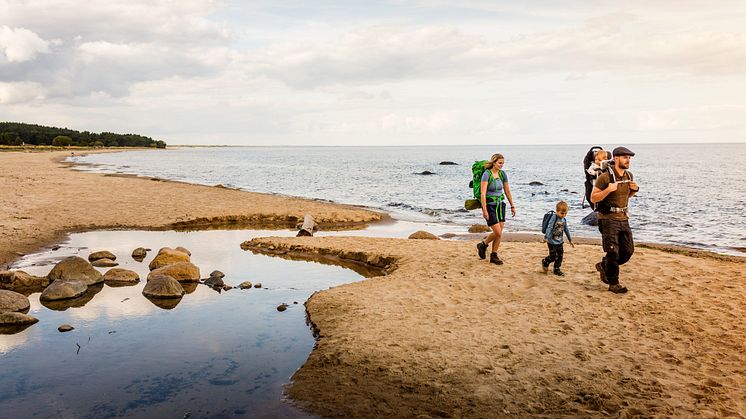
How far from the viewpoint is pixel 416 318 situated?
9258 mm

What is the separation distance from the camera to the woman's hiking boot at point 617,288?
33.3 ft

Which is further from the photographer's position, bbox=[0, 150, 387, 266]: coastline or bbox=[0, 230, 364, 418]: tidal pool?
bbox=[0, 150, 387, 266]: coastline

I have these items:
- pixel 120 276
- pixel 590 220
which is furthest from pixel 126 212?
pixel 590 220

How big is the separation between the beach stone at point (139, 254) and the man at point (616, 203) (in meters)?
13.0

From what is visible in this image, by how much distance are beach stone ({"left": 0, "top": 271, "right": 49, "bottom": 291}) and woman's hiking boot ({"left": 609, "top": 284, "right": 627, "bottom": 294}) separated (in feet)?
43.1

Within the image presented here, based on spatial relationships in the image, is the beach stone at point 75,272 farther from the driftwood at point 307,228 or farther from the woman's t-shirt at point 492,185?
the woman's t-shirt at point 492,185

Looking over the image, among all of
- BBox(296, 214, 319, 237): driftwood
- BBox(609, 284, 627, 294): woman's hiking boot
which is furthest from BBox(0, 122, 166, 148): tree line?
BBox(609, 284, 627, 294): woman's hiking boot

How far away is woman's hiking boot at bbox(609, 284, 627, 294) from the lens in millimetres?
10148

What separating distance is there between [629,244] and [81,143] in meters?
204

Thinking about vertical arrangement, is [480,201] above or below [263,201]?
above

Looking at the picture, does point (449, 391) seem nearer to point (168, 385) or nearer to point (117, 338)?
point (168, 385)

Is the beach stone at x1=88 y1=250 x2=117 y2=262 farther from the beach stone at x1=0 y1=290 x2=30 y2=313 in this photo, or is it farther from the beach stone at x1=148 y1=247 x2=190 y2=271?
the beach stone at x1=0 y1=290 x2=30 y2=313

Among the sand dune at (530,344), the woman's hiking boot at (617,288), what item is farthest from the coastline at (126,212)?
the woman's hiking boot at (617,288)

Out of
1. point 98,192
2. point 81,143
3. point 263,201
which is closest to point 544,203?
point 263,201
